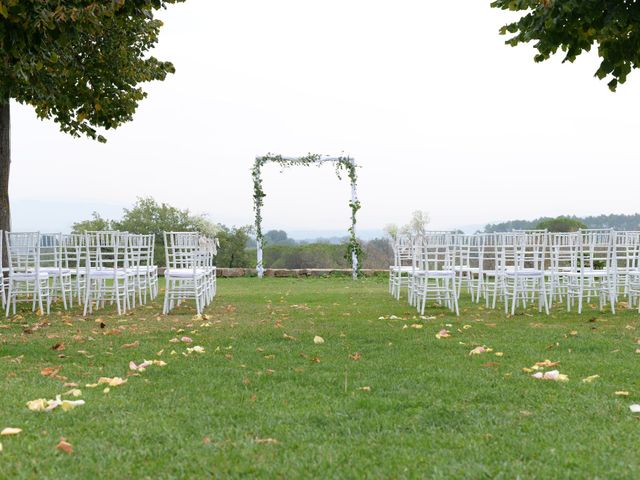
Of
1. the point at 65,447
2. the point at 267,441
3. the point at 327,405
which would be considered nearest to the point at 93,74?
the point at 327,405

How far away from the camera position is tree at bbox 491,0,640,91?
19.2 feet

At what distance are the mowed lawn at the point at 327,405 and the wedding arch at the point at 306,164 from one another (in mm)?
11121

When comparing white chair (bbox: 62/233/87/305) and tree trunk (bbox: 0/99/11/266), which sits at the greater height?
tree trunk (bbox: 0/99/11/266)

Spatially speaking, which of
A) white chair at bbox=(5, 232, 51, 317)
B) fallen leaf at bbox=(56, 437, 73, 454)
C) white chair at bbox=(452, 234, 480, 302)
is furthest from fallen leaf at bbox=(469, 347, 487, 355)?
white chair at bbox=(5, 232, 51, 317)

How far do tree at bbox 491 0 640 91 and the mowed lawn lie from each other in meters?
2.87

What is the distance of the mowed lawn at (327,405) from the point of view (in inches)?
102

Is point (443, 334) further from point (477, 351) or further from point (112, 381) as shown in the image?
point (112, 381)

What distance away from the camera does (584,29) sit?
6.34 metres

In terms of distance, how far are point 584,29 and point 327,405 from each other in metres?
4.94

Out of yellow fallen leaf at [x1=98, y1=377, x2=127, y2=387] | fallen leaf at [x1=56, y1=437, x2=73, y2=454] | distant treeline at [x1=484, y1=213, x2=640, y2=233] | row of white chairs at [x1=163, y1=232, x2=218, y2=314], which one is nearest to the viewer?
fallen leaf at [x1=56, y1=437, x2=73, y2=454]

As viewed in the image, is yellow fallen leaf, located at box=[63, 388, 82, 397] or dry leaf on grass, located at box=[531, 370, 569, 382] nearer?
yellow fallen leaf, located at box=[63, 388, 82, 397]

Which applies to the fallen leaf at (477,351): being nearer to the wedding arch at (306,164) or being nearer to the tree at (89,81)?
the tree at (89,81)

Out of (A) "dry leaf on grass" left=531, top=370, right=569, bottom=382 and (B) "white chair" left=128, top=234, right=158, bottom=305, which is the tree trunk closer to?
(B) "white chair" left=128, top=234, right=158, bottom=305

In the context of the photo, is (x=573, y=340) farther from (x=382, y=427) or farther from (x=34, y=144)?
(x=34, y=144)
